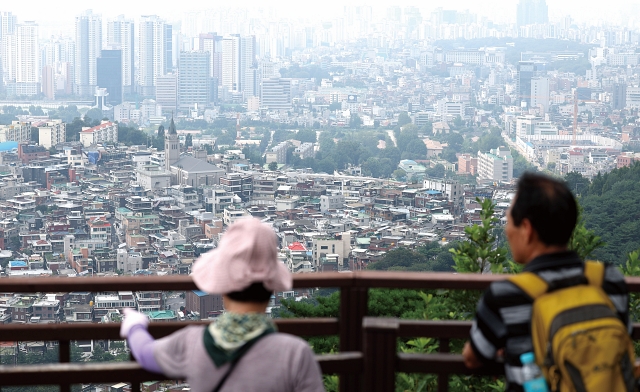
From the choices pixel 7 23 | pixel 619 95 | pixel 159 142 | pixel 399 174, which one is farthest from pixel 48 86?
pixel 619 95

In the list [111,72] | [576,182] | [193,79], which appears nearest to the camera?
[576,182]

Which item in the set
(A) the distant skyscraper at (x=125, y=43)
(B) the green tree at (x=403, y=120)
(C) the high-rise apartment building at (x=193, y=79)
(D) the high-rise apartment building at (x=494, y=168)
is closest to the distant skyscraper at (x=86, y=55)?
(A) the distant skyscraper at (x=125, y=43)

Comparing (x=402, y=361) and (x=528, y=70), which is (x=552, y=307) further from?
(x=528, y=70)

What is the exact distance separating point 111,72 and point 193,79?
399 centimetres

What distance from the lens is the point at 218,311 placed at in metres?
13.2

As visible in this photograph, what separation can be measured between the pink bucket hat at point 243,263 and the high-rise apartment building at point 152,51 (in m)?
44.1

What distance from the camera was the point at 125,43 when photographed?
4369 cm

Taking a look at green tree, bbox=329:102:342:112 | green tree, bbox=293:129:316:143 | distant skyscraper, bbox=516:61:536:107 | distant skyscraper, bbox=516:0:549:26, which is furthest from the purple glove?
distant skyscraper, bbox=516:0:549:26

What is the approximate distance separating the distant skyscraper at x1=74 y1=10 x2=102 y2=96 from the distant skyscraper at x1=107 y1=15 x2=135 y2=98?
2.33 ft

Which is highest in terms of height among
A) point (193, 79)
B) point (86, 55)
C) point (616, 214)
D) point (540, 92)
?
point (86, 55)

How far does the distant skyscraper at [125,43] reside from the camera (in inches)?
1714

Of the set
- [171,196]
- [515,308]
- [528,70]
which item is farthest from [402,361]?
[528,70]

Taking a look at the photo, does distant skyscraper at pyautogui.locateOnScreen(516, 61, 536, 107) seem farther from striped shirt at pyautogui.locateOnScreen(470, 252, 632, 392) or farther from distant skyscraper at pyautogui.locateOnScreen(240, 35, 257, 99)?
striped shirt at pyautogui.locateOnScreen(470, 252, 632, 392)

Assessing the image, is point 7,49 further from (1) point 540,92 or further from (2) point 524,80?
(1) point 540,92
